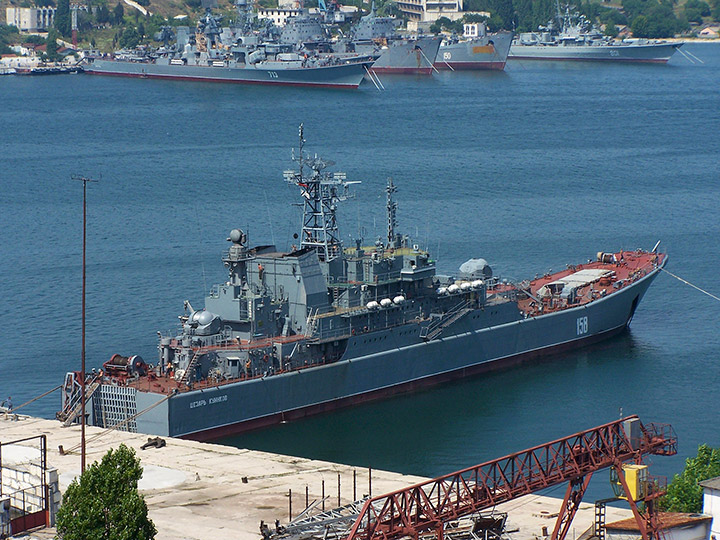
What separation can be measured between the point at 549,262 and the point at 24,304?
2918 cm

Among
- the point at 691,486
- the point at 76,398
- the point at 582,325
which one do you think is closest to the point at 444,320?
the point at 582,325

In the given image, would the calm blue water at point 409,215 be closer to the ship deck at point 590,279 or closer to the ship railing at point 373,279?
the ship deck at point 590,279

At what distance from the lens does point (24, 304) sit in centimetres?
7100

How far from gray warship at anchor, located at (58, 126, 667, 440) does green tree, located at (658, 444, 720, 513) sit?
60.9 ft

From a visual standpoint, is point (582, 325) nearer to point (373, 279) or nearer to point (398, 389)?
point (398, 389)

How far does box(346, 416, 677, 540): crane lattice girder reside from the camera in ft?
103

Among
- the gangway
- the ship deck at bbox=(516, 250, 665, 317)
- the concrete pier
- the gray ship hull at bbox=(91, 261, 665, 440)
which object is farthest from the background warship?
the gangway

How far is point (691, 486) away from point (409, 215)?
170ft

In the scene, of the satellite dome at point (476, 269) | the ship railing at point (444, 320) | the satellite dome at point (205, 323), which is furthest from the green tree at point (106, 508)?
the satellite dome at point (476, 269)

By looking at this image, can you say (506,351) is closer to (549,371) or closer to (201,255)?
(549,371)

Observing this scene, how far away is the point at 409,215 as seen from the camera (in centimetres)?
8919

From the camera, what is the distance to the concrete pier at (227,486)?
3731 cm

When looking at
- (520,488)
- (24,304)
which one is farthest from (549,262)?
(520,488)

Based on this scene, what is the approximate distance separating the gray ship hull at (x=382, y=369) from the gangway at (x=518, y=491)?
1643 centimetres
